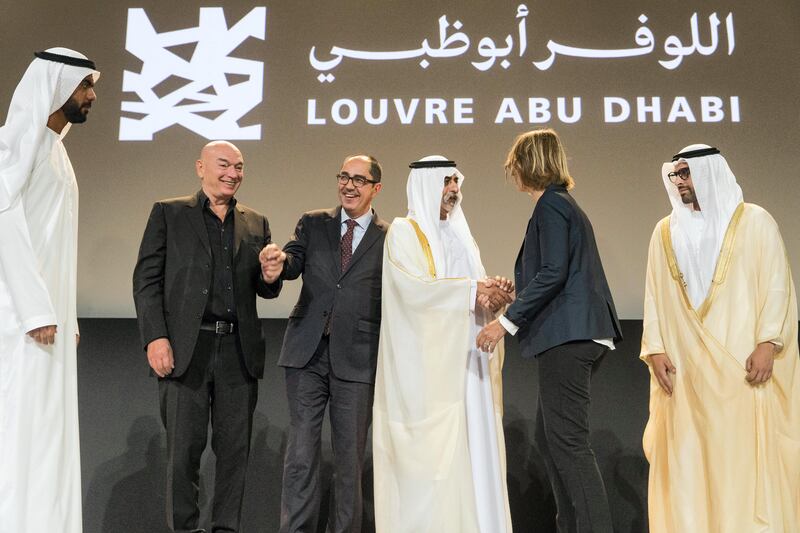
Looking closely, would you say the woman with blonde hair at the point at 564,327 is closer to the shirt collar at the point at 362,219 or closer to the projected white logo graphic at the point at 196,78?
the shirt collar at the point at 362,219

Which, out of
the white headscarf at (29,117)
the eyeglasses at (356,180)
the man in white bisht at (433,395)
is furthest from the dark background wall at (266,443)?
the white headscarf at (29,117)

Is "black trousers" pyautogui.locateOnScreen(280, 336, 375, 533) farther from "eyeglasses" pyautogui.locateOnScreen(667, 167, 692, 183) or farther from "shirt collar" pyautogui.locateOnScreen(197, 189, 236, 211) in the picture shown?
"eyeglasses" pyautogui.locateOnScreen(667, 167, 692, 183)

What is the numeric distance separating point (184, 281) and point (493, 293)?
1.32 metres

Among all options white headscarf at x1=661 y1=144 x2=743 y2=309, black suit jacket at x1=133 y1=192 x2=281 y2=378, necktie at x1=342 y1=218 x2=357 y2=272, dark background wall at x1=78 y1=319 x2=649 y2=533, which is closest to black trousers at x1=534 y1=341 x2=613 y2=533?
white headscarf at x1=661 y1=144 x2=743 y2=309

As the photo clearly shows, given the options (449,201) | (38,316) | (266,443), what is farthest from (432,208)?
(266,443)

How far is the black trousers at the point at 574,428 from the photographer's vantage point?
2871mm

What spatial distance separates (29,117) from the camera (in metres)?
2.77

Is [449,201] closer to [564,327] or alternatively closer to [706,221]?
[564,327]

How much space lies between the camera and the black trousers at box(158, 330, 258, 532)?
10.5ft

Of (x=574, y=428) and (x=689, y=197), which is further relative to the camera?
(x=689, y=197)

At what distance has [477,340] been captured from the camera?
3104 mm

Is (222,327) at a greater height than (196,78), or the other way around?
(196,78)

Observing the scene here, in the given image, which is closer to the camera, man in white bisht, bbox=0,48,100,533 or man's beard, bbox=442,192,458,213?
man in white bisht, bbox=0,48,100,533

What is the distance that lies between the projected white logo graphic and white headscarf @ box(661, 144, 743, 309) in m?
2.58
